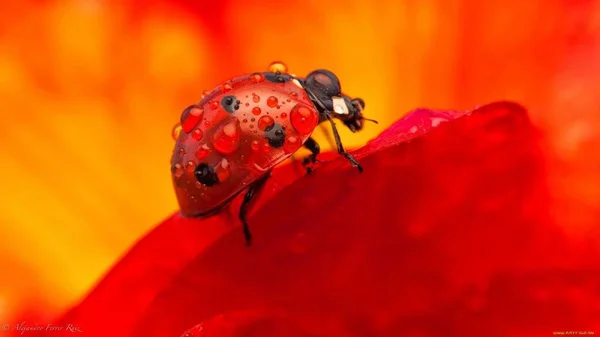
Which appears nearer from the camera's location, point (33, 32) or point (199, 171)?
point (199, 171)

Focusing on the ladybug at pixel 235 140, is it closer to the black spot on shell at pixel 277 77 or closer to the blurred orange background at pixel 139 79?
the black spot on shell at pixel 277 77

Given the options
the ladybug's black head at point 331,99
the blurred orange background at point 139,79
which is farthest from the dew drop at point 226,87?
the blurred orange background at point 139,79

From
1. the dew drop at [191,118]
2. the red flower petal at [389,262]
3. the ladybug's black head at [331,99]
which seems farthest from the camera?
the ladybug's black head at [331,99]

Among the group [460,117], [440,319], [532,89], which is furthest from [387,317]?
[532,89]

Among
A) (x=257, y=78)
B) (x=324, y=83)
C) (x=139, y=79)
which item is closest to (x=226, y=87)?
(x=257, y=78)

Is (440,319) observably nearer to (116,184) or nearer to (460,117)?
(460,117)
